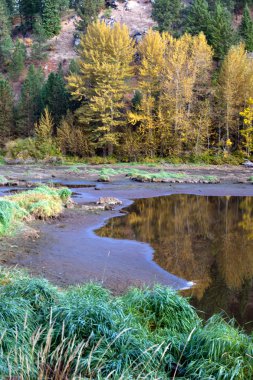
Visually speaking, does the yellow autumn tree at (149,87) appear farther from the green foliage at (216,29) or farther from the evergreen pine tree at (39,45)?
the evergreen pine tree at (39,45)

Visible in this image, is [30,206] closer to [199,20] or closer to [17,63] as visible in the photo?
[199,20]

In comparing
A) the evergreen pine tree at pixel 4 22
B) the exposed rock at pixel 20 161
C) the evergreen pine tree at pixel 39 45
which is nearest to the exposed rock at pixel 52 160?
the exposed rock at pixel 20 161

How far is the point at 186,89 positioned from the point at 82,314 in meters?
36.1

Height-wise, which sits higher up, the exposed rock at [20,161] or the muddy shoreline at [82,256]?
the exposed rock at [20,161]

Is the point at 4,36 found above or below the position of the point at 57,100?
above

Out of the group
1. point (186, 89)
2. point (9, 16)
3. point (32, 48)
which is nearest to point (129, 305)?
point (186, 89)

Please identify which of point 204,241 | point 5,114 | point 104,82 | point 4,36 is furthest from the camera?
point 4,36

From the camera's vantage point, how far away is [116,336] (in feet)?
13.5

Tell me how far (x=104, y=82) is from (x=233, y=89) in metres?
12.2

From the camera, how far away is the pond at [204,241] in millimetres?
8109

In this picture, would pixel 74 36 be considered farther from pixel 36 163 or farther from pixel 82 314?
pixel 82 314

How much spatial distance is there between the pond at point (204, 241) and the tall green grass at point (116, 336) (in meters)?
1.56

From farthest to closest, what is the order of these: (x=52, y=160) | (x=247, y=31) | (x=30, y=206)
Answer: (x=247, y=31) → (x=52, y=160) → (x=30, y=206)

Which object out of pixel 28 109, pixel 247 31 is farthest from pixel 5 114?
pixel 247 31
